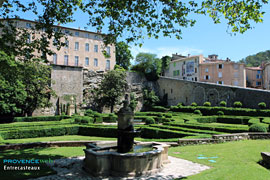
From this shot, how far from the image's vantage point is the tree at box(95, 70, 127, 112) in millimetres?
37812

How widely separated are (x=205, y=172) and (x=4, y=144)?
31.4 ft

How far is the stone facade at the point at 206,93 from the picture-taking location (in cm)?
2864

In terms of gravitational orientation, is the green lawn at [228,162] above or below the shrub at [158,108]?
below

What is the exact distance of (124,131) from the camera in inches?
288

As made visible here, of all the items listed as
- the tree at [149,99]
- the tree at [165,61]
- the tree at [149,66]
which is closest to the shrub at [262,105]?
the tree at [149,99]

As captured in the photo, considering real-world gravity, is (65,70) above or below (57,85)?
above

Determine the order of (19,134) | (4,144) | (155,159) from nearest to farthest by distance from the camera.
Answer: (155,159)
(4,144)
(19,134)

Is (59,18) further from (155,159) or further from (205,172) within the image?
(205,172)

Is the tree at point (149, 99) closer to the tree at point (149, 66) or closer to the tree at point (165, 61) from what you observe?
the tree at point (149, 66)

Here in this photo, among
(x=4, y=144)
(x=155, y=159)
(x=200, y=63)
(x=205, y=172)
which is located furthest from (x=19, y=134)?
(x=200, y=63)

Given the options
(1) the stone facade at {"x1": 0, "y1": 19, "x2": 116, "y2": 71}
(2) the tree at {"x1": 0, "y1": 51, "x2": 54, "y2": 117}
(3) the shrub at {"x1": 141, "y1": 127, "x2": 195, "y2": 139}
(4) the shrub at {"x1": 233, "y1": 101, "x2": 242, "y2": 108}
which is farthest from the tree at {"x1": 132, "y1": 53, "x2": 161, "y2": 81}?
(3) the shrub at {"x1": 141, "y1": 127, "x2": 195, "y2": 139}

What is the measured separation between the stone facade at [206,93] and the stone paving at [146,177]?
24.4m

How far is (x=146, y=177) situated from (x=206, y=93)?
1204 inches

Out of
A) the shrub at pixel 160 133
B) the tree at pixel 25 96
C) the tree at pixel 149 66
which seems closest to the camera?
the shrub at pixel 160 133
